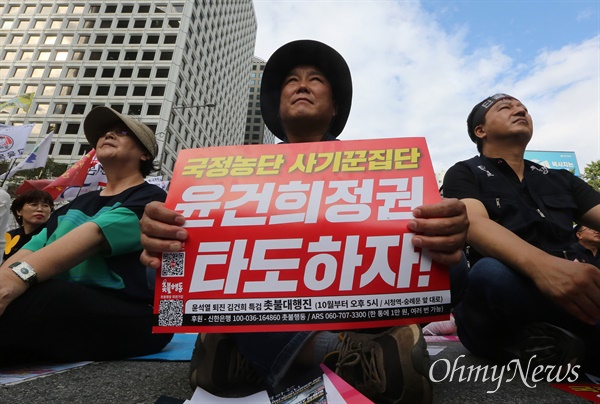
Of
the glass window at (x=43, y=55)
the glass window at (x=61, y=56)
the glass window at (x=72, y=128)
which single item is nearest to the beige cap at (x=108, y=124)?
the glass window at (x=72, y=128)

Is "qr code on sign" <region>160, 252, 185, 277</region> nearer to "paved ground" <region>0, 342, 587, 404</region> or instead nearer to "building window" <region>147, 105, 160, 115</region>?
"paved ground" <region>0, 342, 587, 404</region>

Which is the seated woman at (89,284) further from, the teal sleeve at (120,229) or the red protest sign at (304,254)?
the red protest sign at (304,254)

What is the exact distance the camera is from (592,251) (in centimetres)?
391

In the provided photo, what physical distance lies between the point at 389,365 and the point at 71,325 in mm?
1310

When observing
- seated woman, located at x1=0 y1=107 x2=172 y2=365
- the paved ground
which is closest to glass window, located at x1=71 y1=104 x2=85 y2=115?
seated woman, located at x1=0 y1=107 x2=172 y2=365

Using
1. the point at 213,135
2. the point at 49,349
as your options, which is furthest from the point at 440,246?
the point at 213,135

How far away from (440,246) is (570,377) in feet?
2.90

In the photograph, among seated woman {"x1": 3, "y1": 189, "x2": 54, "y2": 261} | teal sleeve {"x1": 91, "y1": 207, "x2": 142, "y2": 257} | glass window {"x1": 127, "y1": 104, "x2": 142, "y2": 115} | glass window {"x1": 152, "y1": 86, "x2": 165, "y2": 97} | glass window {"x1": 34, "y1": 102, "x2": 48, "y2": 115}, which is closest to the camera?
teal sleeve {"x1": 91, "y1": 207, "x2": 142, "y2": 257}

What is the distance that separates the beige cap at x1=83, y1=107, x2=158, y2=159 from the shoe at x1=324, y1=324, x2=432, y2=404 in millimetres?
1638

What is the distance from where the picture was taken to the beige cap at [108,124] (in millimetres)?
1860

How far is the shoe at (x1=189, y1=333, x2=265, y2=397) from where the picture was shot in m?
1.03

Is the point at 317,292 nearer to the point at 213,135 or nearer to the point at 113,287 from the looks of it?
the point at 113,287

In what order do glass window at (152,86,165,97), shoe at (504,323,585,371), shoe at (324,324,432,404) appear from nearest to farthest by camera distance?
shoe at (324,324,432,404) < shoe at (504,323,585,371) < glass window at (152,86,165,97)

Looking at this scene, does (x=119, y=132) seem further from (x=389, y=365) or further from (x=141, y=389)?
(x=389, y=365)
